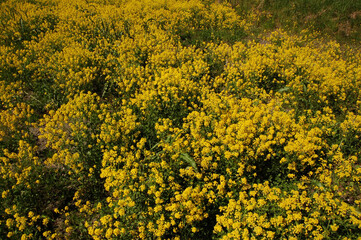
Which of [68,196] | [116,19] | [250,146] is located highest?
[116,19]

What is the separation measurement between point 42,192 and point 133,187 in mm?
1920

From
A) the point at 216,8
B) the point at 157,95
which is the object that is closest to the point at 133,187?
the point at 157,95

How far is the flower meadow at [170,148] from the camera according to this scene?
3.23 m

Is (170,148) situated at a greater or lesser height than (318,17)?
lesser

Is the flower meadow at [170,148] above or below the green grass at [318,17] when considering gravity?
below

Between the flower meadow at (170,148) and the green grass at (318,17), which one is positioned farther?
the green grass at (318,17)

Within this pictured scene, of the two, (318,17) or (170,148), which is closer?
(170,148)

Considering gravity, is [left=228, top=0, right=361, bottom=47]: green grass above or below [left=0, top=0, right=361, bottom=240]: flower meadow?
above

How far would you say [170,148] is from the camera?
12.5 feet

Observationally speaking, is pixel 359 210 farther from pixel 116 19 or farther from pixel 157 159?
pixel 116 19

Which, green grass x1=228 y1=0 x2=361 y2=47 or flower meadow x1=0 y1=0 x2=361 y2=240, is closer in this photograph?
flower meadow x1=0 y1=0 x2=361 y2=240

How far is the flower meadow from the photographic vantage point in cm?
323

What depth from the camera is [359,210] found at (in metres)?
3.47

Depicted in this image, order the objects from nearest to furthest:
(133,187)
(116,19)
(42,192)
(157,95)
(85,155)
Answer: (133,187)
(42,192)
(85,155)
(157,95)
(116,19)
